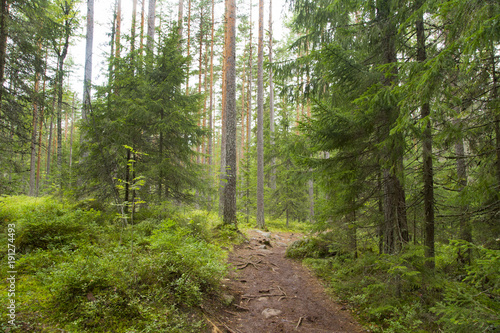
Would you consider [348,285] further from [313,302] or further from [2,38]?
[2,38]

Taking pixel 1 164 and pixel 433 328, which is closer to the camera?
pixel 433 328

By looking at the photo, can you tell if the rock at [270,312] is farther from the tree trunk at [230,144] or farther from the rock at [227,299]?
the tree trunk at [230,144]

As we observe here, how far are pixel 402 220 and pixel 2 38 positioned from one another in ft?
38.2

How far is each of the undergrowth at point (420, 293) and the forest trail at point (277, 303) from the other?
1.66ft

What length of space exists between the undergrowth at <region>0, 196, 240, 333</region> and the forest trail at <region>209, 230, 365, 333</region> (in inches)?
29.2

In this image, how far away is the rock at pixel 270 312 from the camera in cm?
470

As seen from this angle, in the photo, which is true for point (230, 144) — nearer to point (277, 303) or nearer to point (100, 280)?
point (277, 303)

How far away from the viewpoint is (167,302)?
379 cm

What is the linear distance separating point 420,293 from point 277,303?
9.61 feet

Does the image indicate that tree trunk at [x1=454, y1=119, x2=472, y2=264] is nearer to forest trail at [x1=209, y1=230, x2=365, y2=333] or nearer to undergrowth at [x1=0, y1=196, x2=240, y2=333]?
forest trail at [x1=209, y1=230, x2=365, y2=333]

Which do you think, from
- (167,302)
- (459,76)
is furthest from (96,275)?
(459,76)

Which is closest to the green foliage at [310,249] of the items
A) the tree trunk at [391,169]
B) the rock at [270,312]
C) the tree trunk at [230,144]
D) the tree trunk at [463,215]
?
the tree trunk at [230,144]

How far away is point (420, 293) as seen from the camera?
475 cm

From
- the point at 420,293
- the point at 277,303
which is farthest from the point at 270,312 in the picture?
the point at 420,293
